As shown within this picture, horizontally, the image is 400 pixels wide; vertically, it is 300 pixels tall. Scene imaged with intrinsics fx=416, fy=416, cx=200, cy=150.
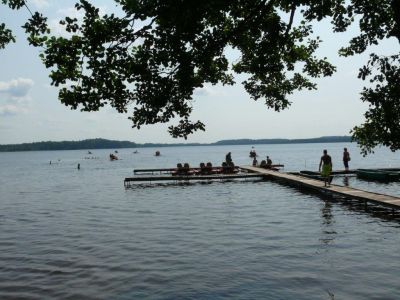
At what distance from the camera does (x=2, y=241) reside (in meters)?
16.8

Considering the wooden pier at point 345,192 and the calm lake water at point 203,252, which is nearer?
the calm lake water at point 203,252

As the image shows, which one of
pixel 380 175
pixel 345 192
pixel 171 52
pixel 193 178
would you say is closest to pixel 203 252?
pixel 171 52

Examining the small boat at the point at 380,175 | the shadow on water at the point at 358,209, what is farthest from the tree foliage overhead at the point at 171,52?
the small boat at the point at 380,175

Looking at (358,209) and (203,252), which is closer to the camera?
(203,252)

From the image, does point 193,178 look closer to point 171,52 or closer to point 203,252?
point 203,252

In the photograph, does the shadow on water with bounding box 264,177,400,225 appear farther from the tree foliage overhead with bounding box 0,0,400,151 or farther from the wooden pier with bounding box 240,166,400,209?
the tree foliage overhead with bounding box 0,0,400,151

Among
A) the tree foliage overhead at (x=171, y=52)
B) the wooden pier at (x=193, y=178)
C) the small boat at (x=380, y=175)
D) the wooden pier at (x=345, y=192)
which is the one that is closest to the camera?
the tree foliage overhead at (x=171, y=52)

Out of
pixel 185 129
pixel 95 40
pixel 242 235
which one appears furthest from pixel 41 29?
pixel 242 235

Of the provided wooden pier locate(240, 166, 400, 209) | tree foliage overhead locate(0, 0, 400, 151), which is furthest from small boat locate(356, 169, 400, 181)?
tree foliage overhead locate(0, 0, 400, 151)

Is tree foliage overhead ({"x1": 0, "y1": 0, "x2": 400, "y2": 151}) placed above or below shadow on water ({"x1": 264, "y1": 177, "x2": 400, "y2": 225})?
above

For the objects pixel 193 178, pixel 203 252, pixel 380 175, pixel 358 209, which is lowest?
pixel 203 252

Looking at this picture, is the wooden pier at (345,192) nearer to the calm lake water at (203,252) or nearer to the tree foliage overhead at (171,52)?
the calm lake water at (203,252)

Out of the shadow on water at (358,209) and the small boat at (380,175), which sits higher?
the small boat at (380,175)

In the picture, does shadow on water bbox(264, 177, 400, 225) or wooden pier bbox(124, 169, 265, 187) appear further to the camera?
wooden pier bbox(124, 169, 265, 187)
